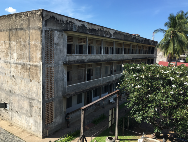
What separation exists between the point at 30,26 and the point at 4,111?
9.04m

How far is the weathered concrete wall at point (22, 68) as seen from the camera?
11.5m

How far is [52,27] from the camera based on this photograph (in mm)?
11812

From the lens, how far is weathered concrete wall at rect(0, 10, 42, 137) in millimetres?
11516

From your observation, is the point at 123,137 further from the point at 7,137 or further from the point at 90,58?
the point at 7,137

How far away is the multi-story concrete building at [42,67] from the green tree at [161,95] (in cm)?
589

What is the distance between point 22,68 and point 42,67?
2596 millimetres

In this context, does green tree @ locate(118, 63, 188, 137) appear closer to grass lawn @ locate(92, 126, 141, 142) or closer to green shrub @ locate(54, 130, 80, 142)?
grass lawn @ locate(92, 126, 141, 142)

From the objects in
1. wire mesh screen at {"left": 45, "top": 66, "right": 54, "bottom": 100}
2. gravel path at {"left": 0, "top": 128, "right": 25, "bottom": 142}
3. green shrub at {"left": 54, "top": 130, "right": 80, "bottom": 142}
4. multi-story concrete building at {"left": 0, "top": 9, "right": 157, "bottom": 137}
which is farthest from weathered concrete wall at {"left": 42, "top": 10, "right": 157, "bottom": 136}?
gravel path at {"left": 0, "top": 128, "right": 25, "bottom": 142}

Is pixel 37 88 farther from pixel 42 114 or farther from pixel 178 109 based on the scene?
pixel 178 109

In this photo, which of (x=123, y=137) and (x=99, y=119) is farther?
(x=99, y=119)

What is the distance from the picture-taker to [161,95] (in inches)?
393

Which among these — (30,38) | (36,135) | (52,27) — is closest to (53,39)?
(52,27)

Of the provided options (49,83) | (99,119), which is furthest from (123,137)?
(49,83)

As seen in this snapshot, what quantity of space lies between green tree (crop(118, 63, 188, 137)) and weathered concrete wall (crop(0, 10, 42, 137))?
7.46 m
